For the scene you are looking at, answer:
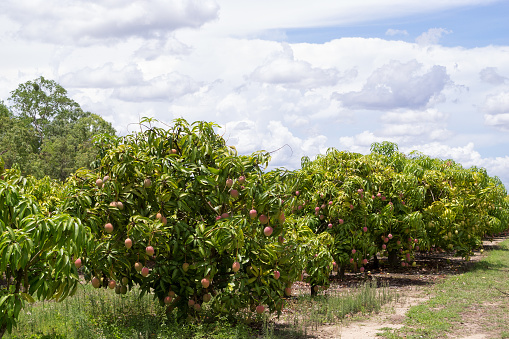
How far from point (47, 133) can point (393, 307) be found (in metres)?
40.2

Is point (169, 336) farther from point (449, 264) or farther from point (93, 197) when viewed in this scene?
point (449, 264)

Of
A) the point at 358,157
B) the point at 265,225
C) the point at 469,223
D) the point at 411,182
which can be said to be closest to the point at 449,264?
the point at 469,223

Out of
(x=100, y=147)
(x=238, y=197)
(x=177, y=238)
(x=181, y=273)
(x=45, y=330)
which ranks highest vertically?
(x=100, y=147)

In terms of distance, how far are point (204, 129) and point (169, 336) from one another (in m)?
3.21

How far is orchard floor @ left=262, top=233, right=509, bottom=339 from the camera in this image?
340 inches

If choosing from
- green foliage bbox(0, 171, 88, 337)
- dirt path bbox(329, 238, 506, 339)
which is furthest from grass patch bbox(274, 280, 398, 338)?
green foliage bbox(0, 171, 88, 337)

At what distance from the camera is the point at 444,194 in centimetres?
1689

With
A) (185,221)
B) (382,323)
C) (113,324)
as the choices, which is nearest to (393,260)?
(382,323)

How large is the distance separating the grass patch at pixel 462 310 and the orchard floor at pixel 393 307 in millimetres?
72

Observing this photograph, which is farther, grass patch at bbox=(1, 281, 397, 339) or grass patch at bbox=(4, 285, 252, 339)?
grass patch at bbox=(1, 281, 397, 339)

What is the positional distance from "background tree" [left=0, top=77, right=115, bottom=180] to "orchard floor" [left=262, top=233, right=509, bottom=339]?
23.5ft

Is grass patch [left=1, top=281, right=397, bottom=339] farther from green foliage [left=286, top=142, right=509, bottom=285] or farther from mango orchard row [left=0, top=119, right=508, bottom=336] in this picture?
green foliage [left=286, top=142, right=509, bottom=285]

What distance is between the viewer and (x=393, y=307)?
1083 cm

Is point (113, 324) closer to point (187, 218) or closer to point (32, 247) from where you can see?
point (187, 218)
